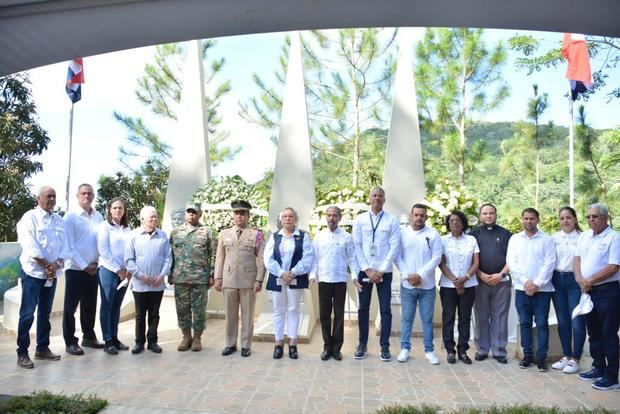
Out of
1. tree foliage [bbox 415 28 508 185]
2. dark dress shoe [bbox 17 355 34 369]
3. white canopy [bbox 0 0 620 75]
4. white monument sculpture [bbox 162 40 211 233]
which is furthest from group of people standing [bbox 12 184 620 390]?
tree foliage [bbox 415 28 508 185]

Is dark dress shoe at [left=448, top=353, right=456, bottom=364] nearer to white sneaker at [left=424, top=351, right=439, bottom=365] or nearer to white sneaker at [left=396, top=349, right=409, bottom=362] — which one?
white sneaker at [left=424, top=351, right=439, bottom=365]

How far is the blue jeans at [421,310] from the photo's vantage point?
4453 millimetres

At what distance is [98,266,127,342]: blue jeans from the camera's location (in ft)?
15.1

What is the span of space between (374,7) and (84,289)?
3946 mm

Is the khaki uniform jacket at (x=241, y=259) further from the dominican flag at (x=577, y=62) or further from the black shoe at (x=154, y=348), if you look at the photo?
the dominican flag at (x=577, y=62)

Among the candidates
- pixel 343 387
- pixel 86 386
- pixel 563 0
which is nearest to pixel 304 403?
pixel 343 387

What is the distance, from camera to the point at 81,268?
4535 millimetres

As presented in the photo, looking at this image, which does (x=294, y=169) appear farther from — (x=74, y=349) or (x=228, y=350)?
(x=74, y=349)

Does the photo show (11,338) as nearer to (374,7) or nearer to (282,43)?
(374,7)

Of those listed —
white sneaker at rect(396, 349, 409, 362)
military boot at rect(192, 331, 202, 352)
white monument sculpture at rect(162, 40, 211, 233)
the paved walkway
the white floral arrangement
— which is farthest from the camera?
white monument sculpture at rect(162, 40, 211, 233)

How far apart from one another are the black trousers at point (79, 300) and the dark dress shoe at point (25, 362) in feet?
1.59

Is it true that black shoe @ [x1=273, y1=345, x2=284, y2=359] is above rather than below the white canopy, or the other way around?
below

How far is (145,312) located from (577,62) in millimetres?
9321

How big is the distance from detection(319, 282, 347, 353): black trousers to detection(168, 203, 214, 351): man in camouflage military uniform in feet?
3.90
